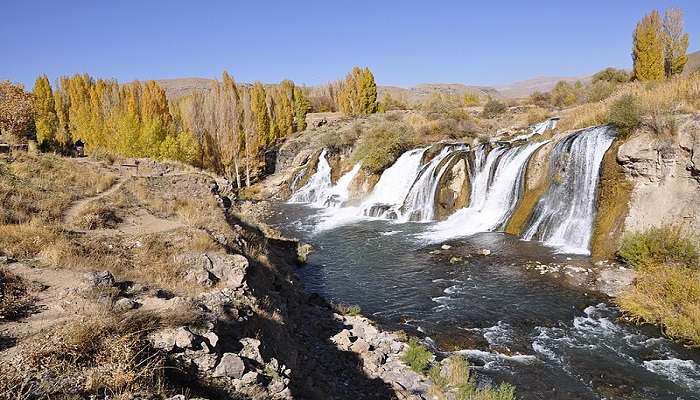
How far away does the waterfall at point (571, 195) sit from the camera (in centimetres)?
1611

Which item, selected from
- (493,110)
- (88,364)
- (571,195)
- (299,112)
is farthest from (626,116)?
(299,112)

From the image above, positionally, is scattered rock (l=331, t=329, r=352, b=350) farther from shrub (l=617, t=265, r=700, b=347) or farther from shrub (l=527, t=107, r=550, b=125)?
shrub (l=527, t=107, r=550, b=125)

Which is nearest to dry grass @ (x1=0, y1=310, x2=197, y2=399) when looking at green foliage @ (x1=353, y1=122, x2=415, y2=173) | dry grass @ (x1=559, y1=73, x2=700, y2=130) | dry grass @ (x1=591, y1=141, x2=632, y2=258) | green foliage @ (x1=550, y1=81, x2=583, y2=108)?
dry grass @ (x1=591, y1=141, x2=632, y2=258)

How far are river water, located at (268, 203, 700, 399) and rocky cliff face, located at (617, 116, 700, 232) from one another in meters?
2.68

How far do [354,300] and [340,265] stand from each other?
3589 millimetres

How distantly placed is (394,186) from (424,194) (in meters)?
3.94

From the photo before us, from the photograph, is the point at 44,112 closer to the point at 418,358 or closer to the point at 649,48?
the point at 418,358

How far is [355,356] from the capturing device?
8.56 meters

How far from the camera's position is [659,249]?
12.3m

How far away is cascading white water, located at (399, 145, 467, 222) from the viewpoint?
22594 mm

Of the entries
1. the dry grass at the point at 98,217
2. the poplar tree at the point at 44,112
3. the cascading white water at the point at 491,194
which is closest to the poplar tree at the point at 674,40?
the cascading white water at the point at 491,194

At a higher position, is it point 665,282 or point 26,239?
point 26,239

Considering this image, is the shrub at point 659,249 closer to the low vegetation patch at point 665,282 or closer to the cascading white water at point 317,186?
the low vegetation patch at point 665,282

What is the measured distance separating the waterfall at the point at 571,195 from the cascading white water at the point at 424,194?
19.3 feet
